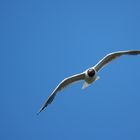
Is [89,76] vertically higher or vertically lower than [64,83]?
lower

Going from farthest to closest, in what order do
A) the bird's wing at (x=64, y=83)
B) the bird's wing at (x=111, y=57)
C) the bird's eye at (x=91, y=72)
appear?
the bird's wing at (x=111, y=57), the bird's wing at (x=64, y=83), the bird's eye at (x=91, y=72)

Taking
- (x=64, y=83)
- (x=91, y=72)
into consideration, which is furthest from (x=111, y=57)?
(x=64, y=83)

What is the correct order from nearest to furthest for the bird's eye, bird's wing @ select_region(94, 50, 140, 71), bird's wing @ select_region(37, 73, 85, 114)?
the bird's eye < bird's wing @ select_region(37, 73, 85, 114) < bird's wing @ select_region(94, 50, 140, 71)

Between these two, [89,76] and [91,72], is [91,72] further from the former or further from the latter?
[89,76]

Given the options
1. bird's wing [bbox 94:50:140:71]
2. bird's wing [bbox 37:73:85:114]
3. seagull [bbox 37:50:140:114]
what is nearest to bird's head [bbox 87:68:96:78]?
seagull [bbox 37:50:140:114]

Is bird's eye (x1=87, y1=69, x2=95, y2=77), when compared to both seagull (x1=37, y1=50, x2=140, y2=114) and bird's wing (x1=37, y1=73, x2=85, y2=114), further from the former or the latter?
bird's wing (x1=37, y1=73, x2=85, y2=114)

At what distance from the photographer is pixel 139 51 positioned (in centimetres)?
923

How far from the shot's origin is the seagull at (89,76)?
28.7ft

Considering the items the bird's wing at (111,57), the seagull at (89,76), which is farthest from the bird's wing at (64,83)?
the bird's wing at (111,57)

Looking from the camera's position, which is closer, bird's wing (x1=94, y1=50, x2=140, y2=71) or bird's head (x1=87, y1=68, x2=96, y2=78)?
bird's head (x1=87, y1=68, x2=96, y2=78)

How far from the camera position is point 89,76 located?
8.80m

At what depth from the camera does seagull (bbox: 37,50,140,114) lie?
8758mm

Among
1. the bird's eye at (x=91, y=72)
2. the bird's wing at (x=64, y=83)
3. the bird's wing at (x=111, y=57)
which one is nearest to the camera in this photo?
the bird's eye at (x=91, y=72)

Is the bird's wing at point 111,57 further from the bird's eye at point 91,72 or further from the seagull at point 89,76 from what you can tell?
the bird's eye at point 91,72
